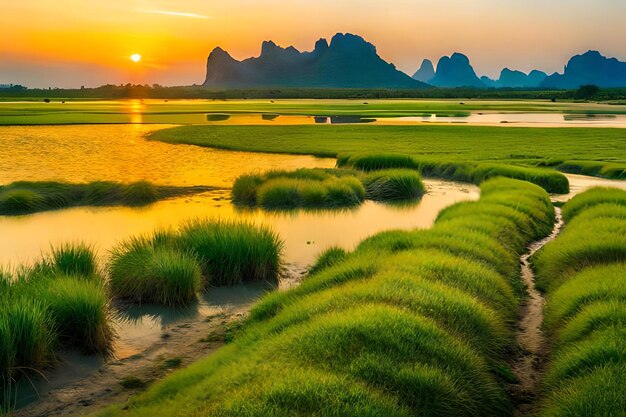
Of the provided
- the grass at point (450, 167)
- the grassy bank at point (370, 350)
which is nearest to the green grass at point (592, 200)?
the grass at point (450, 167)

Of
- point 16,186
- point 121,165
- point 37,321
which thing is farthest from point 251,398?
point 121,165

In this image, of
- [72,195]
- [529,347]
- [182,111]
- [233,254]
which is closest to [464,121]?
[182,111]

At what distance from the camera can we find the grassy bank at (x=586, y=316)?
7.27 meters

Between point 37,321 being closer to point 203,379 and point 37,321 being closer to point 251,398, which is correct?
point 203,379

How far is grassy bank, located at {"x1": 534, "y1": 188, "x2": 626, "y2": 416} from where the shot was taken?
727 cm

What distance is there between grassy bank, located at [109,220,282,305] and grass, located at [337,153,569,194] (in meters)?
19.7

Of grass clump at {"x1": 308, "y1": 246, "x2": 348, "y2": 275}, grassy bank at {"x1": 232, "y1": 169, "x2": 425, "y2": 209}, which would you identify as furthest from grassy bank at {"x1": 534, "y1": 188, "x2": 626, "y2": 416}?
grassy bank at {"x1": 232, "y1": 169, "x2": 425, "y2": 209}

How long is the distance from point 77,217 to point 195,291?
38.5ft

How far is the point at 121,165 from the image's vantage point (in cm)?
3625

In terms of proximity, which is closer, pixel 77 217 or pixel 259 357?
pixel 259 357

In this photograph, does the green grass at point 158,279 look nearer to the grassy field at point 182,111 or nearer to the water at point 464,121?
the water at point 464,121

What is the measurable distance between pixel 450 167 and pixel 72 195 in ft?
72.6

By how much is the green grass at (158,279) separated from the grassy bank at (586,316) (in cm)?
761

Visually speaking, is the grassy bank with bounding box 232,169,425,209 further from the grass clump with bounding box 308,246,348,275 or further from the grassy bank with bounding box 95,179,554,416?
the grassy bank with bounding box 95,179,554,416
